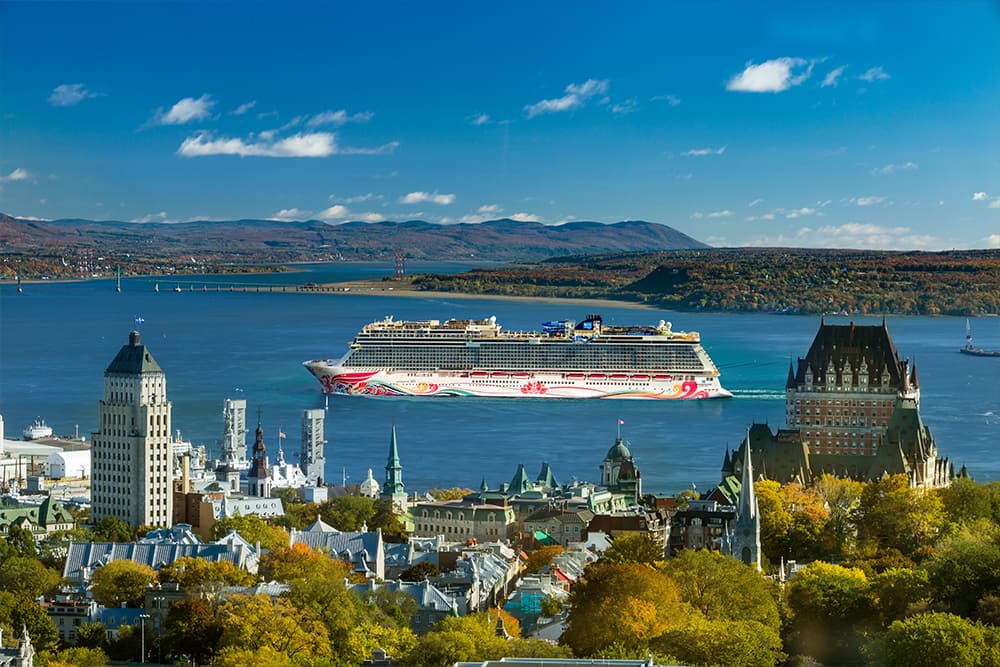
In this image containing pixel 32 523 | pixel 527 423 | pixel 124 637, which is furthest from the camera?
pixel 527 423

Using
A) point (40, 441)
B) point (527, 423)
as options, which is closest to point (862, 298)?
point (527, 423)

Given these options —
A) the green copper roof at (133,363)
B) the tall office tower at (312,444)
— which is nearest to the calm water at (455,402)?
the tall office tower at (312,444)

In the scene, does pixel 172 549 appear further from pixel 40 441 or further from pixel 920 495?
pixel 40 441

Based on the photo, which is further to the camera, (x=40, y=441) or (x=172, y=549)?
(x=40, y=441)

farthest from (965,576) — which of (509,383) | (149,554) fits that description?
(509,383)

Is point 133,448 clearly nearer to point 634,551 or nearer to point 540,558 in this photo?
point 540,558

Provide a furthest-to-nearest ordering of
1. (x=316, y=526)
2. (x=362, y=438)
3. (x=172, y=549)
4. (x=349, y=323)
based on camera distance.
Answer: (x=349, y=323)
(x=362, y=438)
(x=316, y=526)
(x=172, y=549)
